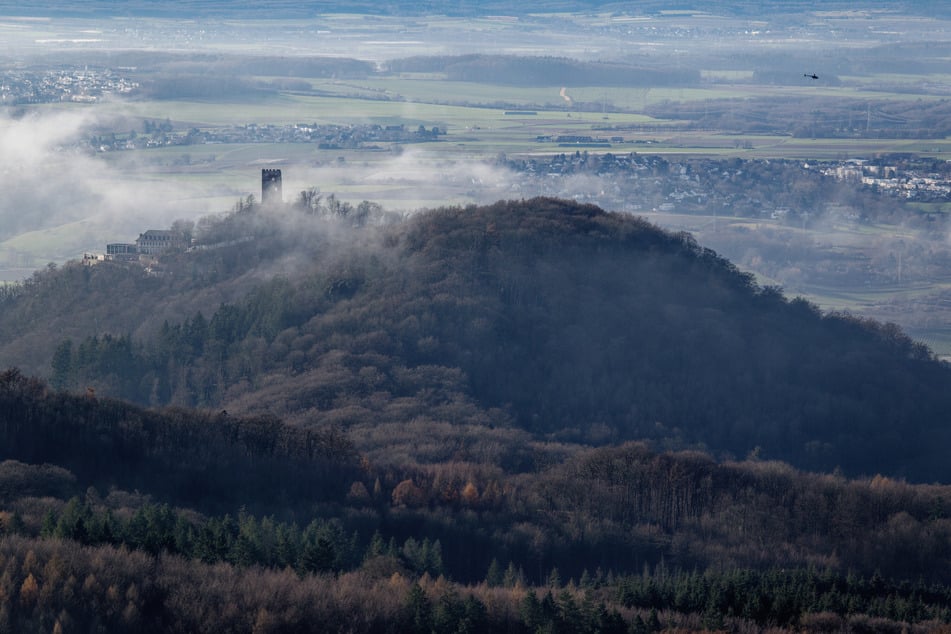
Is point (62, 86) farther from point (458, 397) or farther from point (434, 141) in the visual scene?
point (458, 397)

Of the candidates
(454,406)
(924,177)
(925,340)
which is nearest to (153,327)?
(454,406)

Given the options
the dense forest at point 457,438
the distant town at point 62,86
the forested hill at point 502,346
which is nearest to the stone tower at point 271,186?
the dense forest at point 457,438

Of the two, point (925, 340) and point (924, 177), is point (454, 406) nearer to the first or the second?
point (925, 340)

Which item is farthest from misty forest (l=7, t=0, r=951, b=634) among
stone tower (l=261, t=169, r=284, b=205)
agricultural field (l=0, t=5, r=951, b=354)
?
agricultural field (l=0, t=5, r=951, b=354)

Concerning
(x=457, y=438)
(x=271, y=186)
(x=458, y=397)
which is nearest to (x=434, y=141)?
(x=271, y=186)

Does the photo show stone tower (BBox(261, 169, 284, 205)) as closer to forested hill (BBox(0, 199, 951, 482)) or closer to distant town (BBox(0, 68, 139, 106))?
forested hill (BBox(0, 199, 951, 482))

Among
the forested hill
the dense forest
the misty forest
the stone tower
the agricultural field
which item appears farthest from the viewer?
the agricultural field
